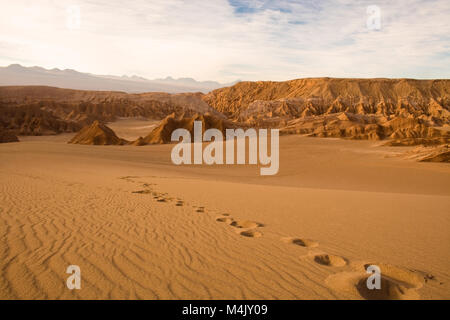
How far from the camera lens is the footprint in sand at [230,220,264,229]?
5.56 meters

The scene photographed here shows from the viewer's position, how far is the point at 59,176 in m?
10.0

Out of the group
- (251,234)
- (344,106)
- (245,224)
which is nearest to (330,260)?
(251,234)

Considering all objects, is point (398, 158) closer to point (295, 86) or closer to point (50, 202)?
point (50, 202)

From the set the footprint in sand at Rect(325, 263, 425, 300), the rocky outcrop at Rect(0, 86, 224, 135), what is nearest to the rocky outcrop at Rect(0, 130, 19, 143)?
the rocky outcrop at Rect(0, 86, 224, 135)

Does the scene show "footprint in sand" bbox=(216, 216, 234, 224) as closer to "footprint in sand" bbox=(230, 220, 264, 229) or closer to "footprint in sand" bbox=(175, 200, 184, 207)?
"footprint in sand" bbox=(230, 220, 264, 229)

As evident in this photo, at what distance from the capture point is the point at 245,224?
223 inches

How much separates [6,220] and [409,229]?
718cm

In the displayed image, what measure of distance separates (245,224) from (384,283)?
8.94 ft

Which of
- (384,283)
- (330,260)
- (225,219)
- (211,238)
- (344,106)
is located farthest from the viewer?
(344,106)

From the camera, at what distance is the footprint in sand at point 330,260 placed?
390 centimetres

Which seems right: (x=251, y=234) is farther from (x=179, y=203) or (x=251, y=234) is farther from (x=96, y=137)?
(x=96, y=137)

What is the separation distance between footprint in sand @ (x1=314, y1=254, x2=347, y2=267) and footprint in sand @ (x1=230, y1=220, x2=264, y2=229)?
1.64 metres
